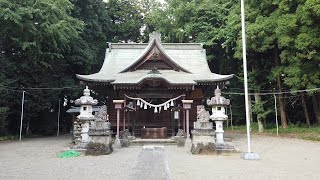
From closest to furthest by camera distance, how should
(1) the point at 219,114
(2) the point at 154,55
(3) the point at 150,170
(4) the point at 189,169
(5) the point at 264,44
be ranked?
(3) the point at 150,170 → (4) the point at 189,169 → (1) the point at 219,114 → (2) the point at 154,55 → (5) the point at 264,44

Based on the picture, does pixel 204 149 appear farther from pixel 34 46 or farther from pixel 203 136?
pixel 34 46

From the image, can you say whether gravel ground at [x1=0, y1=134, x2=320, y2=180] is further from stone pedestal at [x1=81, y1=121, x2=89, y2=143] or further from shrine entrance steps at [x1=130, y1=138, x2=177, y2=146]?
shrine entrance steps at [x1=130, y1=138, x2=177, y2=146]

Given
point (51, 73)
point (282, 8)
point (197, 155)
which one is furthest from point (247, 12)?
point (51, 73)

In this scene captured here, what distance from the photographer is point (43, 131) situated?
85.4ft

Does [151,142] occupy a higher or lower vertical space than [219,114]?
lower

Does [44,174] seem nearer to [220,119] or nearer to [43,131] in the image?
[220,119]

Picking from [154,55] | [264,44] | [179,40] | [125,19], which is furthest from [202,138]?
[125,19]

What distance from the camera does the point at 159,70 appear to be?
19.3 metres

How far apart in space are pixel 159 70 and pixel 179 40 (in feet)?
37.7

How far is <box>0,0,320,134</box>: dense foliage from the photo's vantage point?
1753 cm

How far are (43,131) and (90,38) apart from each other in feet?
32.7

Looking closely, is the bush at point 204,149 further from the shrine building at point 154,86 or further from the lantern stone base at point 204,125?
the shrine building at point 154,86

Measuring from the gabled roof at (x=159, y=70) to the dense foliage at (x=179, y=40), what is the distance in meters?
3.24

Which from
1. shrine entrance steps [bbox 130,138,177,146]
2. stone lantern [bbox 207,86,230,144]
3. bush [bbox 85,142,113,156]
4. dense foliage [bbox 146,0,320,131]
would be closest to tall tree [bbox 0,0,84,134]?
shrine entrance steps [bbox 130,138,177,146]
